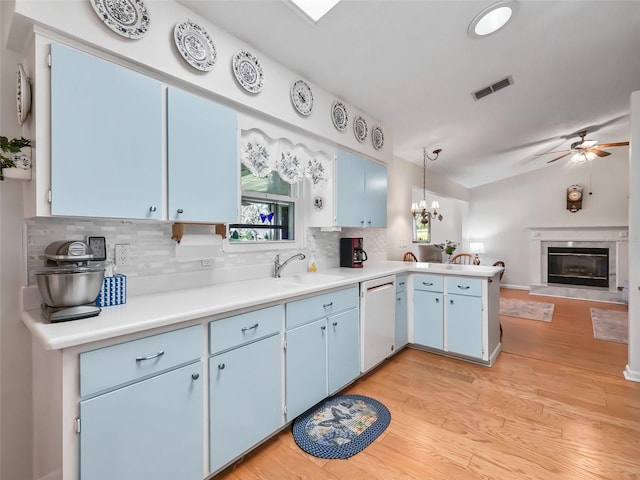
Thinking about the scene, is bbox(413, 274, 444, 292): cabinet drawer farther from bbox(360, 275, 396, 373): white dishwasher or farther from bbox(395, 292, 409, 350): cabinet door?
bbox(360, 275, 396, 373): white dishwasher

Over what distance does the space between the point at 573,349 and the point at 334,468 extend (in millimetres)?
3279

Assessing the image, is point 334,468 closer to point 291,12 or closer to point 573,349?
point 291,12

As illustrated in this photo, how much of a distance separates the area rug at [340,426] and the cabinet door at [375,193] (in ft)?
5.67

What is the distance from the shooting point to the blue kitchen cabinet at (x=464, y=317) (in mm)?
2896

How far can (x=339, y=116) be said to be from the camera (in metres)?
2.84

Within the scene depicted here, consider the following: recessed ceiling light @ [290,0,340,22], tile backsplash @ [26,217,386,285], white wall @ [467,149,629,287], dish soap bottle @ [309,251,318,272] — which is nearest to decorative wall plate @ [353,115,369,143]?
recessed ceiling light @ [290,0,340,22]

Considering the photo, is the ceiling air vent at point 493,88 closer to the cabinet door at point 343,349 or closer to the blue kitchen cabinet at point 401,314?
the blue kitchen cabinet at point 401,314

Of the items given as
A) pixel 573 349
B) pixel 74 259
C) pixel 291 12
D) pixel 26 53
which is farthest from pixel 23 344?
pixel 573 349

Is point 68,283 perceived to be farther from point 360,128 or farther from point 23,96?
point 360,128

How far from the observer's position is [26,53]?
4.58ft

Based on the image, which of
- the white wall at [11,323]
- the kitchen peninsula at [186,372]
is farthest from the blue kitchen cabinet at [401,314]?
the white wall at [11,323]

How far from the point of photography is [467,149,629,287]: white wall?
19.9 ft

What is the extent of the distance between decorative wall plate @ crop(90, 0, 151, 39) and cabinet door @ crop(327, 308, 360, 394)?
201cm

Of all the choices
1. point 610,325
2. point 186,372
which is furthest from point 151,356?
point 610,325
